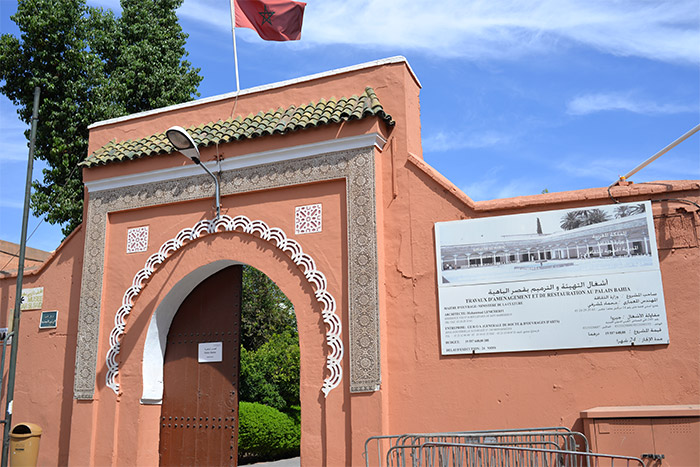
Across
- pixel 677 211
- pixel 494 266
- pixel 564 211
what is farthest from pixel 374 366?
pixel 677 211

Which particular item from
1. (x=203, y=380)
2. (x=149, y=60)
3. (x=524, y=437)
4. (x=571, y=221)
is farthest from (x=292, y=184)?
(x=149, y=60)

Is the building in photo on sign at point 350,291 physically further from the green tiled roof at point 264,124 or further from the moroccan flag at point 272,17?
the moroccan flag at point 272,17

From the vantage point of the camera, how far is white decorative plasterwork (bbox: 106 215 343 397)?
20.9 feet

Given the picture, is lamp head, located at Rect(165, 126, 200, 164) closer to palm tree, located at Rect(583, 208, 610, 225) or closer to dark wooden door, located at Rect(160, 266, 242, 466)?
dark wooden door, located at Rect(160, 266, 242, 466)

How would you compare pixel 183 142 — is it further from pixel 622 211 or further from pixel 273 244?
pixel 622 211

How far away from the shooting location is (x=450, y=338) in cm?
613

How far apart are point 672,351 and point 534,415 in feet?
4.42

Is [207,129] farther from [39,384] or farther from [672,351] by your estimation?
[672,351]

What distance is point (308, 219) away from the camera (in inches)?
271

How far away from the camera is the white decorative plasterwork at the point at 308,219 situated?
22.4 feet

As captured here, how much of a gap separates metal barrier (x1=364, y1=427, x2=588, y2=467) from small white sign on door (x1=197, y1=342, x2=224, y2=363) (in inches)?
94.4

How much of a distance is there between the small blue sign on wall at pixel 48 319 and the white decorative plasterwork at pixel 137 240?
5.01 feet

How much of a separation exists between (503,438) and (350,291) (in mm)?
2059

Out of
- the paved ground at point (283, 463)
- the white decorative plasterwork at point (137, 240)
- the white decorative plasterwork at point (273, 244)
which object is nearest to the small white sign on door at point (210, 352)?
the white decorative plasterwork at point (273, 244)
